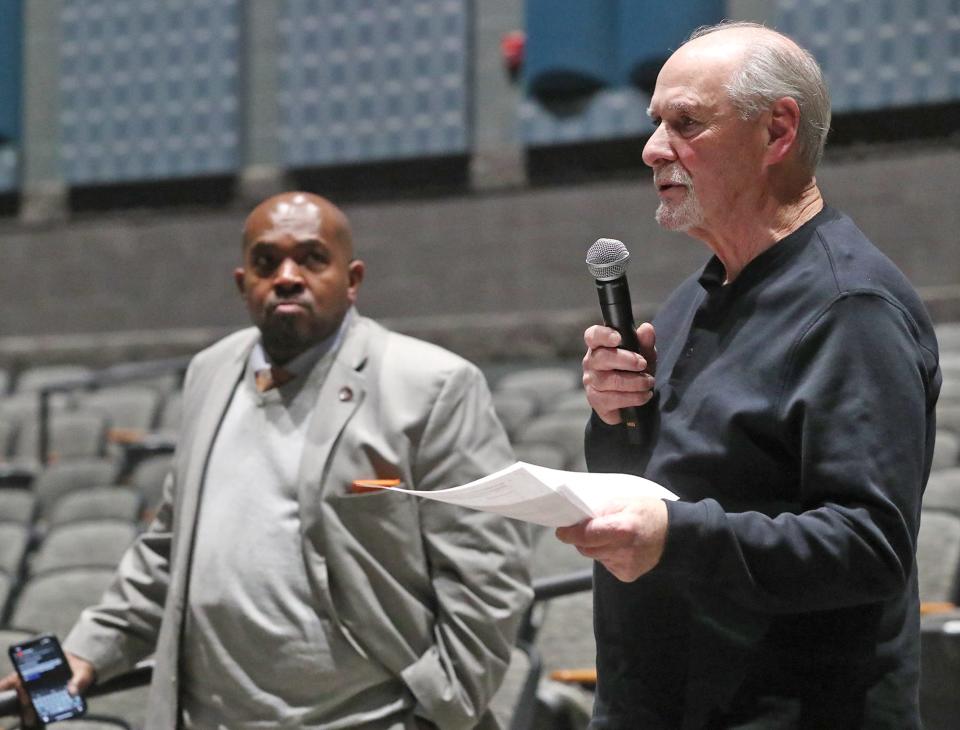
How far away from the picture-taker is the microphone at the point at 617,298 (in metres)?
1.27

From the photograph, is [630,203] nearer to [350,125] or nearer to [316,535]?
[350,125]

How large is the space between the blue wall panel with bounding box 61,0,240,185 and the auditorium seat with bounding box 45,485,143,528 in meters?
3.79

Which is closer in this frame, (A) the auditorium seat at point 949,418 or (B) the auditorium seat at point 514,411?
(A) the auditorium seat at point 949,418

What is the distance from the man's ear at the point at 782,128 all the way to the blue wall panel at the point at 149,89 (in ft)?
22.1

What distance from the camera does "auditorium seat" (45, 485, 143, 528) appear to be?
4.04 meters

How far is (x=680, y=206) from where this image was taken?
1.26 meters

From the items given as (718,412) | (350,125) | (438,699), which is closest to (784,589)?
(718,412)

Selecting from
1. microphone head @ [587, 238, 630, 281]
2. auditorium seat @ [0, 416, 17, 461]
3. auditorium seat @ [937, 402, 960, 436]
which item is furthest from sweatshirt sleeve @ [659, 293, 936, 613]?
auditorium seat @ [0, 416, 17, 461]

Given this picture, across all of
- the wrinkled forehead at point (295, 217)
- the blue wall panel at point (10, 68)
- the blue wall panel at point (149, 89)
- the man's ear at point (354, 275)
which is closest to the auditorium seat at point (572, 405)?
the man's ear at point (354, 275)

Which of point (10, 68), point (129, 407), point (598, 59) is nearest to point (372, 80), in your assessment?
point (598, 59)

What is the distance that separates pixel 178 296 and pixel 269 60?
1.48 metres

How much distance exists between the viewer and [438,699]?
176 cm

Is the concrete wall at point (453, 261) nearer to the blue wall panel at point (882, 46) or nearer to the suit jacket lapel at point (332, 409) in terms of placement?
the blue wall panel at point (882, 46)

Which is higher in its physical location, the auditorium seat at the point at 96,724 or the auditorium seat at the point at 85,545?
the auditorium seat at the point at 96,724
